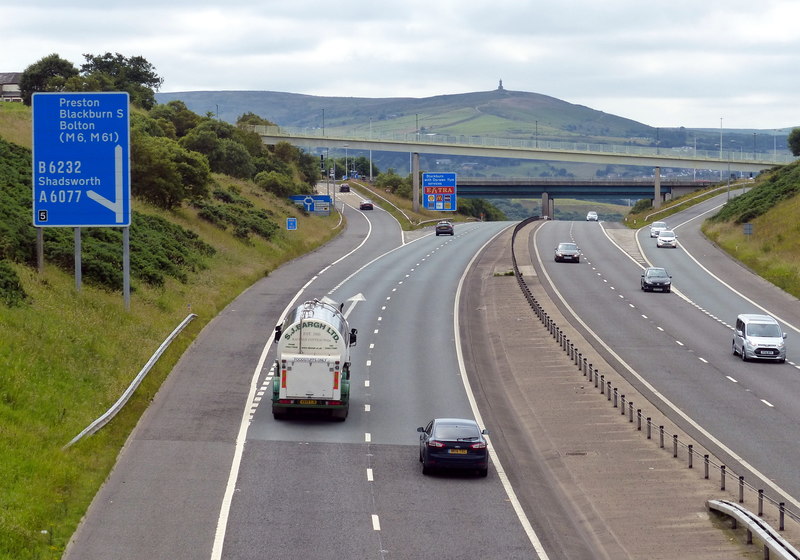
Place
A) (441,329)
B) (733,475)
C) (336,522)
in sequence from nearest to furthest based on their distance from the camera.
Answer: (336,522), (733,475), (441,329)

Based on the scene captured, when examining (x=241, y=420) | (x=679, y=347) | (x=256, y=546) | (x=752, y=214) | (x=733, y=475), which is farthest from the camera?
(x=752, y=214)

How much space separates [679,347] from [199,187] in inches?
1755

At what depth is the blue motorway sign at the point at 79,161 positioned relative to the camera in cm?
4200

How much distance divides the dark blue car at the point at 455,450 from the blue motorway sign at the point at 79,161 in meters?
18.2

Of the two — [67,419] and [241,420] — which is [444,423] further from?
[67,419]

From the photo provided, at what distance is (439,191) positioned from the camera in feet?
422

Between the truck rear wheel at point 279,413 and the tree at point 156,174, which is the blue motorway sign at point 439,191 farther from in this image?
the truck rear wheel at point 279,413

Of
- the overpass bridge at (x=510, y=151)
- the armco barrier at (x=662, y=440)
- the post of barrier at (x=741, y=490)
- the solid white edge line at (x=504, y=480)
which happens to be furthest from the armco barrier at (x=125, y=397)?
the overpass bridge at (x=510, y=151)

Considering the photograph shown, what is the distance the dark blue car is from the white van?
21.2m

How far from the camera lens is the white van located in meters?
46.9

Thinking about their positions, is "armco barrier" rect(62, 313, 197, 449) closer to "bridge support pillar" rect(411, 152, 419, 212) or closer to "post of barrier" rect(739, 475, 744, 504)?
"post of barrier" rect(739, 475, 744, 504)

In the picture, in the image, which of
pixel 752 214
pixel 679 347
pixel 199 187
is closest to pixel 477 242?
pixel 752 214

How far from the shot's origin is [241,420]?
3522cm

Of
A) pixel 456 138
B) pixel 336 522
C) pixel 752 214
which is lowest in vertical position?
pixel 336 522
